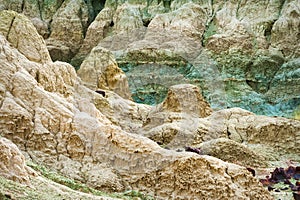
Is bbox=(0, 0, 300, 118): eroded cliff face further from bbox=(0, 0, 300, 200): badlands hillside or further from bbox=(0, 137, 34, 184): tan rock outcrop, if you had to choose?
bbox=(0, 137, 34, 184): tan rock outcrop

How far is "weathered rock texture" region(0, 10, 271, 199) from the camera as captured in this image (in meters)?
9.30

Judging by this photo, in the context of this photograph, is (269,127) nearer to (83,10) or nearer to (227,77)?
(227,77)

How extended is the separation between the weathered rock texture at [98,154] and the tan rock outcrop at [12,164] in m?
1.87

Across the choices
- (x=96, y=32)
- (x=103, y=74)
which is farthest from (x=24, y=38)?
(x=96, y=32)

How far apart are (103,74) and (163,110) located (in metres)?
4.71

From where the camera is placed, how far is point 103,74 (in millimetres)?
21719

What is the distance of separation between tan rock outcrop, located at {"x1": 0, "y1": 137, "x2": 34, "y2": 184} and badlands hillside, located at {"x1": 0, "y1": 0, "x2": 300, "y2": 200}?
2cm

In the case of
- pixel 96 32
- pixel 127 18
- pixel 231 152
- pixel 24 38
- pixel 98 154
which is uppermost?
pixel 24 38

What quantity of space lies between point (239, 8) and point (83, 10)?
12731mm

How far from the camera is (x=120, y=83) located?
72.5 ft

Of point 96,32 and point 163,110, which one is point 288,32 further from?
point 163,110

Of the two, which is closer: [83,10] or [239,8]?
[239,8]

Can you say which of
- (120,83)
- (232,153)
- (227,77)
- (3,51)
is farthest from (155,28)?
(3,51)

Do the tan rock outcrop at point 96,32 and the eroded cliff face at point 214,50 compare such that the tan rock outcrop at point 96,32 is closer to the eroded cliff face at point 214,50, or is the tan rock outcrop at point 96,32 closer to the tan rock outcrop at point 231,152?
the eroded cliff face at point 214,50
